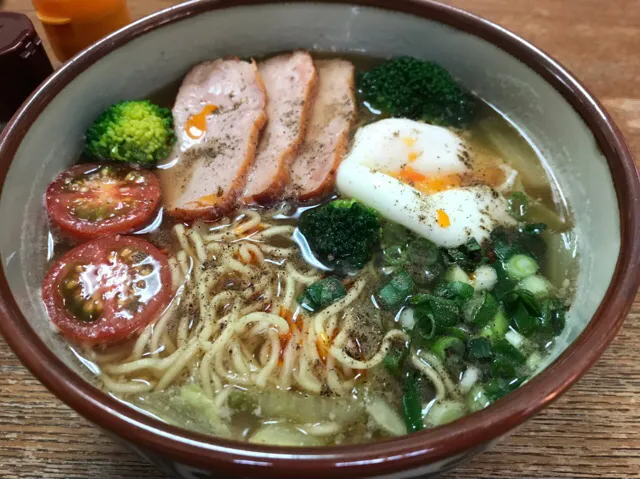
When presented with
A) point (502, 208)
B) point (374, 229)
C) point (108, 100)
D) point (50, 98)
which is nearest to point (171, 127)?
point (108, 100)

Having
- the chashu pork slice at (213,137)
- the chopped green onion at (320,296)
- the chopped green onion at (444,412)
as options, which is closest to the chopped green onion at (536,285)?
the chopped green onion at (444,412)

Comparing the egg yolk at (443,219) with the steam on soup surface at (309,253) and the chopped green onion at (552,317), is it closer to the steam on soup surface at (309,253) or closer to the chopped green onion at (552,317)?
the steam on soup surface at (309,253)

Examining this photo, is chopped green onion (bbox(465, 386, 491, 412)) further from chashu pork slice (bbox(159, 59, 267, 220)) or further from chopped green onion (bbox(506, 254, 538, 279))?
chashu pork slice (bbox(159, 59, 267, 220))

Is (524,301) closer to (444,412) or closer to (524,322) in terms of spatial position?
(524,322)

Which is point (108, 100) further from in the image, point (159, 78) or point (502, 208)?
point (502, 208)

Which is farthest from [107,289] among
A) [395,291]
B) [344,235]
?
[395,291]

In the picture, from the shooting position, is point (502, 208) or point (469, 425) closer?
point (469, 425)
